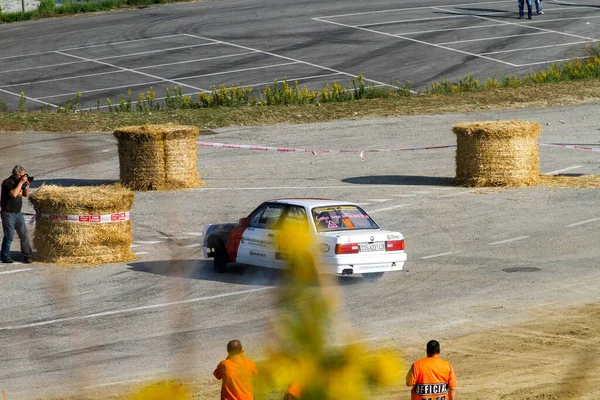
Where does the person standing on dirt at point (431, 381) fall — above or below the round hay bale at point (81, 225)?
above

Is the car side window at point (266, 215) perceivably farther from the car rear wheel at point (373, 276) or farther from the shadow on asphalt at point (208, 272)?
the car rear wheel at point (373, 276)

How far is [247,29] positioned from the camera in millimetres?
49719

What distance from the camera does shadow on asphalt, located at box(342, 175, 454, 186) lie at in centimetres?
2583

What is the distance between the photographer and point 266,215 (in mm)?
17422

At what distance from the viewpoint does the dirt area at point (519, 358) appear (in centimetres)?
Answer: 1069

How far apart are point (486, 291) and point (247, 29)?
35.6m

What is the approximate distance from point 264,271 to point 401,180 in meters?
9.71

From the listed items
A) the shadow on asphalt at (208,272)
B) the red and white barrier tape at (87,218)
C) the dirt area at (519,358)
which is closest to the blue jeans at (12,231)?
the red and white barrier tape at (87,218)

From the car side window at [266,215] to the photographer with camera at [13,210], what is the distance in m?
4.09

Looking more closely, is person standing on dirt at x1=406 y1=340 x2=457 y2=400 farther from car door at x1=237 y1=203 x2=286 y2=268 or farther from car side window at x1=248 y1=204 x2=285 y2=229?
car side window at x1=248 y1=204 x2=285 y2=229

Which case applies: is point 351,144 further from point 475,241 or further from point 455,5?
point 455,5

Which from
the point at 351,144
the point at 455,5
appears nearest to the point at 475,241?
the point at 351,144

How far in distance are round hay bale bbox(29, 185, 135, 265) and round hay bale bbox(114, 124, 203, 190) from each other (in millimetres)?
6175

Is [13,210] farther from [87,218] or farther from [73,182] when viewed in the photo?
[73,182]
